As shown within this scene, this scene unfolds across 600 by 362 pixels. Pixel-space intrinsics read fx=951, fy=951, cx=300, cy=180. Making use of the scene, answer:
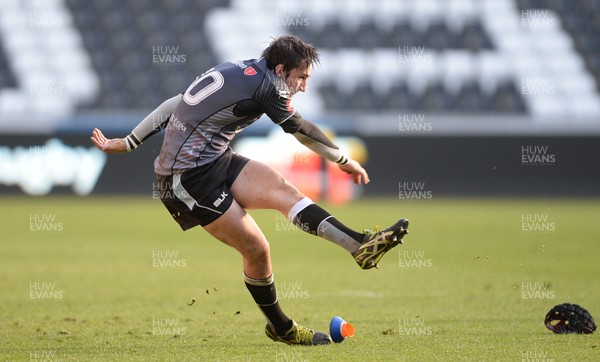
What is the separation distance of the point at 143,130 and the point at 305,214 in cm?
133

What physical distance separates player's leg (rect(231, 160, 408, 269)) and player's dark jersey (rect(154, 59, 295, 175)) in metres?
0.29

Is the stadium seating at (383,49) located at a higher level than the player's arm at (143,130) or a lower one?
lower

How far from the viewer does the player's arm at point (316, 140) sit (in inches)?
232

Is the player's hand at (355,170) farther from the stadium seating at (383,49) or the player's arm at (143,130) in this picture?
the stadium seating at (383,49)

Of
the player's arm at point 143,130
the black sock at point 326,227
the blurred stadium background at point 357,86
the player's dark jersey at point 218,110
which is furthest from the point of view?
the blurred stadium background at point 357,86

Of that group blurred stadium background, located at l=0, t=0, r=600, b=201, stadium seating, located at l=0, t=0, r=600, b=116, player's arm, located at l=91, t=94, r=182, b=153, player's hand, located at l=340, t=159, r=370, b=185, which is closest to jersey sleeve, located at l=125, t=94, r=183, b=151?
player's arm, located at l=91, t=94, r=182, b=153

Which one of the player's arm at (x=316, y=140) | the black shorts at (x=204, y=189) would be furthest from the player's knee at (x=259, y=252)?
the player's arm at (x=316, y=140)

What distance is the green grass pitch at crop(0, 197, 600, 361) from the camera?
6164 millimetres

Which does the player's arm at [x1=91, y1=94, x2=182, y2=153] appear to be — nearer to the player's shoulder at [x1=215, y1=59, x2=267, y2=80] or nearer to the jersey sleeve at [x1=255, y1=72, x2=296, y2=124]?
the player's shoulder at [x1=215, y1=59, x2=267, y2=80]

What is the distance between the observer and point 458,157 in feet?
68.9

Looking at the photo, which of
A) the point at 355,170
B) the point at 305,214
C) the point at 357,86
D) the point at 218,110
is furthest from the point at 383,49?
the point at 305,214

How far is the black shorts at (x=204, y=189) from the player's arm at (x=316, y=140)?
444 millimetres

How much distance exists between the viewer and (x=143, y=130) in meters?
6.40

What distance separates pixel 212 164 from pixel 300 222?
70 centimetres
